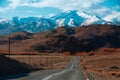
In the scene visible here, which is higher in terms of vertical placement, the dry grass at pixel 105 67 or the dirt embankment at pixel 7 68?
the dirt embankment at pixel 7 68

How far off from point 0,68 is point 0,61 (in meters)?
5.32

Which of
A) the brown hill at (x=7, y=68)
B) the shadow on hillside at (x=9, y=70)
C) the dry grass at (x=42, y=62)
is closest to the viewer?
the shadow on hillside at (x=9, y=70)

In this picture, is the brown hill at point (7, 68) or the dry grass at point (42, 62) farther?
the dry grass at point (42, 62)

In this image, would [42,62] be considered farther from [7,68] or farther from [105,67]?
[7,68]

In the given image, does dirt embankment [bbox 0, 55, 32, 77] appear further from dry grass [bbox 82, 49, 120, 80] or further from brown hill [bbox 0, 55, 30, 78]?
dry grass [bbox 82, 49, 120, 80]

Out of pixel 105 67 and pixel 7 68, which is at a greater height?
pixel 7 68

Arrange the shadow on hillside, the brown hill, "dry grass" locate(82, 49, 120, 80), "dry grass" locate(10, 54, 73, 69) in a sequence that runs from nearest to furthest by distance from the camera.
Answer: the shadow on hillside → the brown hill → "dry grass" locate(82, 49, 120, 80) → "dry grass" locate(10, 54, 73, 69)

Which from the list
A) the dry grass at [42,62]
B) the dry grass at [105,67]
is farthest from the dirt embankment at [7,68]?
the dry grass at [42,62]

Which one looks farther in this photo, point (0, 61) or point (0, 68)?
point (0, 61)

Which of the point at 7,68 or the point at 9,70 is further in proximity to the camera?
the point at 7,68

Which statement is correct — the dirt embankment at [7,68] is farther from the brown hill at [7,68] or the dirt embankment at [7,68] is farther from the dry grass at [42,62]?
the dry grass at [42,62]

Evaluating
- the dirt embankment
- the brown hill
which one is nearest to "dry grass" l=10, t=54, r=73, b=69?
the dirt embankment

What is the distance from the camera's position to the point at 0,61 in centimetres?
5288

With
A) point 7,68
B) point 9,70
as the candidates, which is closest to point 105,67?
point 7,68
